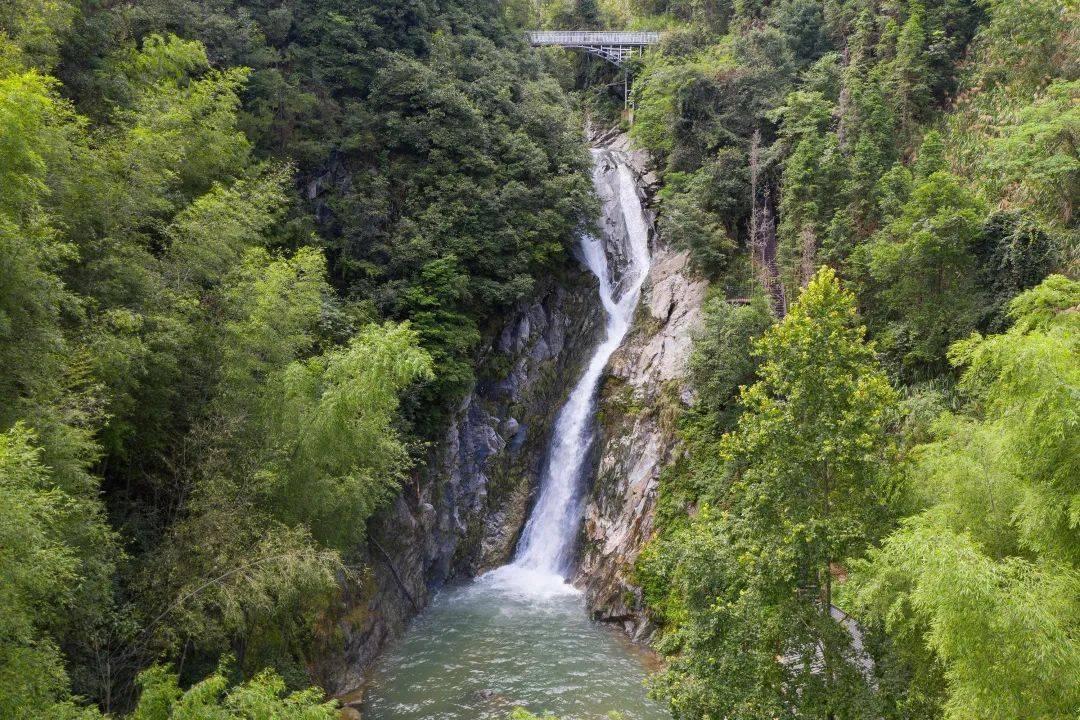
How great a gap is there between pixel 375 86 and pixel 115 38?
357 inches

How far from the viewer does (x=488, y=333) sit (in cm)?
2492

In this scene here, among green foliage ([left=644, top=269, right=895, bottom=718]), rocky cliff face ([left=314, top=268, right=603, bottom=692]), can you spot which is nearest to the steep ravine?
rocky cliff face ([left=314, top=268, right=603, bottom=692])

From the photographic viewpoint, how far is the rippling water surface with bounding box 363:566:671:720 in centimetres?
1385

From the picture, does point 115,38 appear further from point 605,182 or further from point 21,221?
point 605,182

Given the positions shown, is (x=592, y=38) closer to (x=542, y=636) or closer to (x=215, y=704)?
(x=542, y=636)

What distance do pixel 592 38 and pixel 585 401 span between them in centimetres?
2830

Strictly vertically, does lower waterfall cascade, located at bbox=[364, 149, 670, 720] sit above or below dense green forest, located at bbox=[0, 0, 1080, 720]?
below

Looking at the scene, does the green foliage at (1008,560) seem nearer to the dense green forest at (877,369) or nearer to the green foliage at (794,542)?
the dense green forest at (877,369)

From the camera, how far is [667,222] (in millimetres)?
23438

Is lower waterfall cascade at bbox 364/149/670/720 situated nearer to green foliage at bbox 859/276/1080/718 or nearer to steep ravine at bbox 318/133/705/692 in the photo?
steep ravine at bbox 318/133/705/692

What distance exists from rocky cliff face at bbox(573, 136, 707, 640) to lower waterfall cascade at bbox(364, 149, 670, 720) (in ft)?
2.19

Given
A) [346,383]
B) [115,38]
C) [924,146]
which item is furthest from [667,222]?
[115,38]

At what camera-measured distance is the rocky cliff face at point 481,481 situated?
17625 mm

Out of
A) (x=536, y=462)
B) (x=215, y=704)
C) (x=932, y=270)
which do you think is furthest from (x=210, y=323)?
(x=932, y=270)
